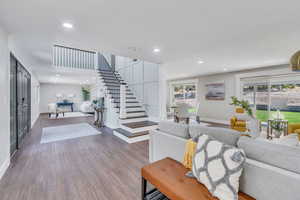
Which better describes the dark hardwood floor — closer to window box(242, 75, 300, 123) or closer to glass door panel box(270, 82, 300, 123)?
window box(242, 75, 300, 123)

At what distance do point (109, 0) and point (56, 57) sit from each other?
17.3 ft

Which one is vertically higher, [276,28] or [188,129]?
[276,28]

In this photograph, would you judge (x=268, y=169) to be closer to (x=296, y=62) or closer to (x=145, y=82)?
(x=296, y=62)

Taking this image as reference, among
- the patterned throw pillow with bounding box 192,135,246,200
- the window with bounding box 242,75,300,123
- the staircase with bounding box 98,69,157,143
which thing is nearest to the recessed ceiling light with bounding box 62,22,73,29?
the patterned throw pillow with bounding box 192,135,246,200

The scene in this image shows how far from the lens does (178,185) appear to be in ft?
4.14

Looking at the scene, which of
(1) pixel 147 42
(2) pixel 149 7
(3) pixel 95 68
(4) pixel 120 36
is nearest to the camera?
(2) pixel 149 7

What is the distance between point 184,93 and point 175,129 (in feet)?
22.5

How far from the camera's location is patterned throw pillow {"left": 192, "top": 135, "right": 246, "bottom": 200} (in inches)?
41.1

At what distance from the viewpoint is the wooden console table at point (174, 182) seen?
1130 millimetres

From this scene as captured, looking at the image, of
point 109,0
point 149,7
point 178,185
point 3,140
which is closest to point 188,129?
point 178,185

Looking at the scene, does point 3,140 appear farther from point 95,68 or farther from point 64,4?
point 95,68

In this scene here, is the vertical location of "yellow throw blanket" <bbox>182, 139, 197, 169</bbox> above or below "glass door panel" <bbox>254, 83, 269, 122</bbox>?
below

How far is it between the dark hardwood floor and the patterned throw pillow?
3.35 ft

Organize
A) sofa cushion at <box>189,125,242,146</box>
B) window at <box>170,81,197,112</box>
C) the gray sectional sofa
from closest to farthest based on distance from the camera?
the gray sectional sofa → sofa cushion at <box>189,125,242,146</box> → window at <box>170,81,197,112</box>
